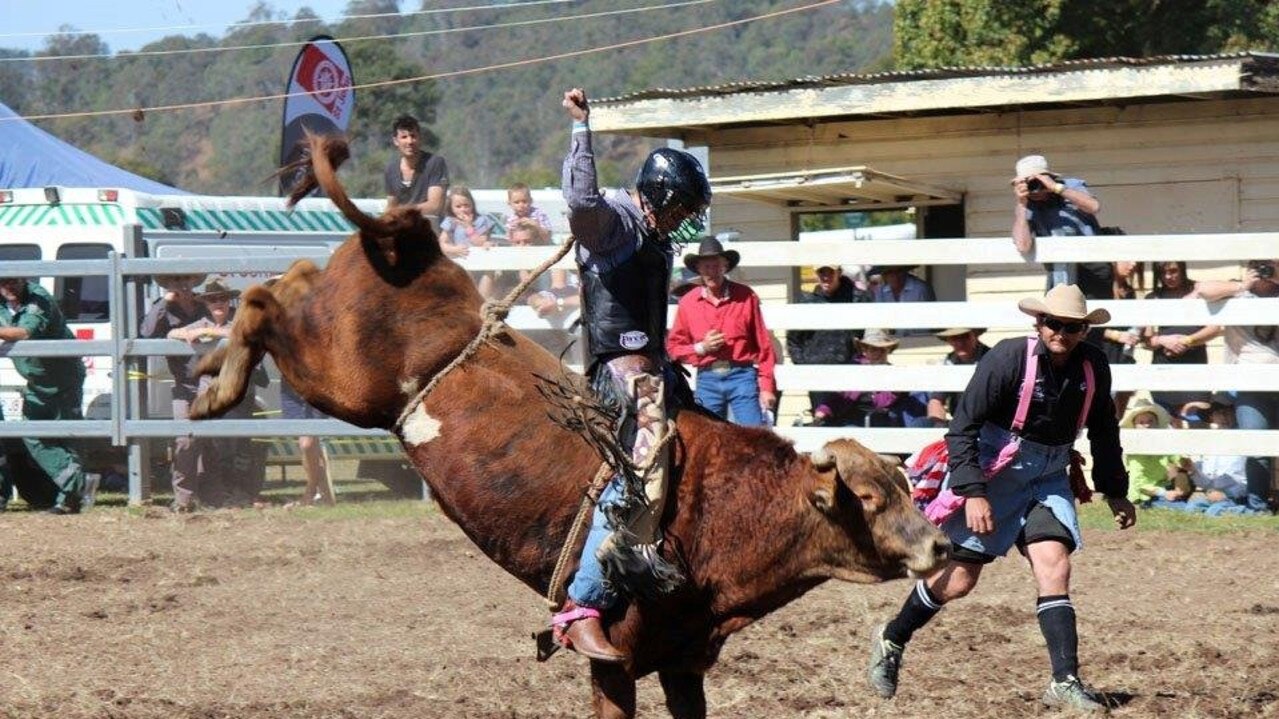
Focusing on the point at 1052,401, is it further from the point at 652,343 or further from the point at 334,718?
the point at 334,718

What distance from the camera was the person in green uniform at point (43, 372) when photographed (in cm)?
1394

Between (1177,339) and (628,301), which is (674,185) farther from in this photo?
(1177,339)

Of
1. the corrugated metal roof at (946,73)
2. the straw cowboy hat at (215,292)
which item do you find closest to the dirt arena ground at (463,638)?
the straw cowboy hat at (215,292)

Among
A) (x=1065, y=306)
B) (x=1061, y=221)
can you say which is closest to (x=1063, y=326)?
(x=1065, y=306)

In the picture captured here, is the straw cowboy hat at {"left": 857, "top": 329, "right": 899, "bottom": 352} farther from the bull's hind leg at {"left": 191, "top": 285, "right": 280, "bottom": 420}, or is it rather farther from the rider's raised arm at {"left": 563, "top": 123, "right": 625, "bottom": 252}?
the bull's hind leg at {"left": 191, "top": 285, "right": 280, "bottom": 420}

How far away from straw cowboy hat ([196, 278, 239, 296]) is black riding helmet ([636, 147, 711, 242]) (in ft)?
27.7

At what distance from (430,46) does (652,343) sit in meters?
143

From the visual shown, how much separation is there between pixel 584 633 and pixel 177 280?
905 centimetres

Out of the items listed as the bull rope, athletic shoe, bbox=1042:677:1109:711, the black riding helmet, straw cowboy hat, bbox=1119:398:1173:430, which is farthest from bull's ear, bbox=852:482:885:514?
straw cowboy hat, bbox=1119:398:1173:430

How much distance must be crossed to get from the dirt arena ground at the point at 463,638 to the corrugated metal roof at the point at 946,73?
405 cm

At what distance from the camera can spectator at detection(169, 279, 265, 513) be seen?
13475 millimetres

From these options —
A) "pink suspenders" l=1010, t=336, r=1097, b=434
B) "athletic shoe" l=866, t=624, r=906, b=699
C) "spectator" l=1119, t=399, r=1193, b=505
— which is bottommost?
"athletic shoe" l=866, t=624, r=906, b=699

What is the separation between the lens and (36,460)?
14.0m

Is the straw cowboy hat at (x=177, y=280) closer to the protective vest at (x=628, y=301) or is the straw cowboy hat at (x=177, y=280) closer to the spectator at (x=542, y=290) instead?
the spectator at (x=542, y=290)
